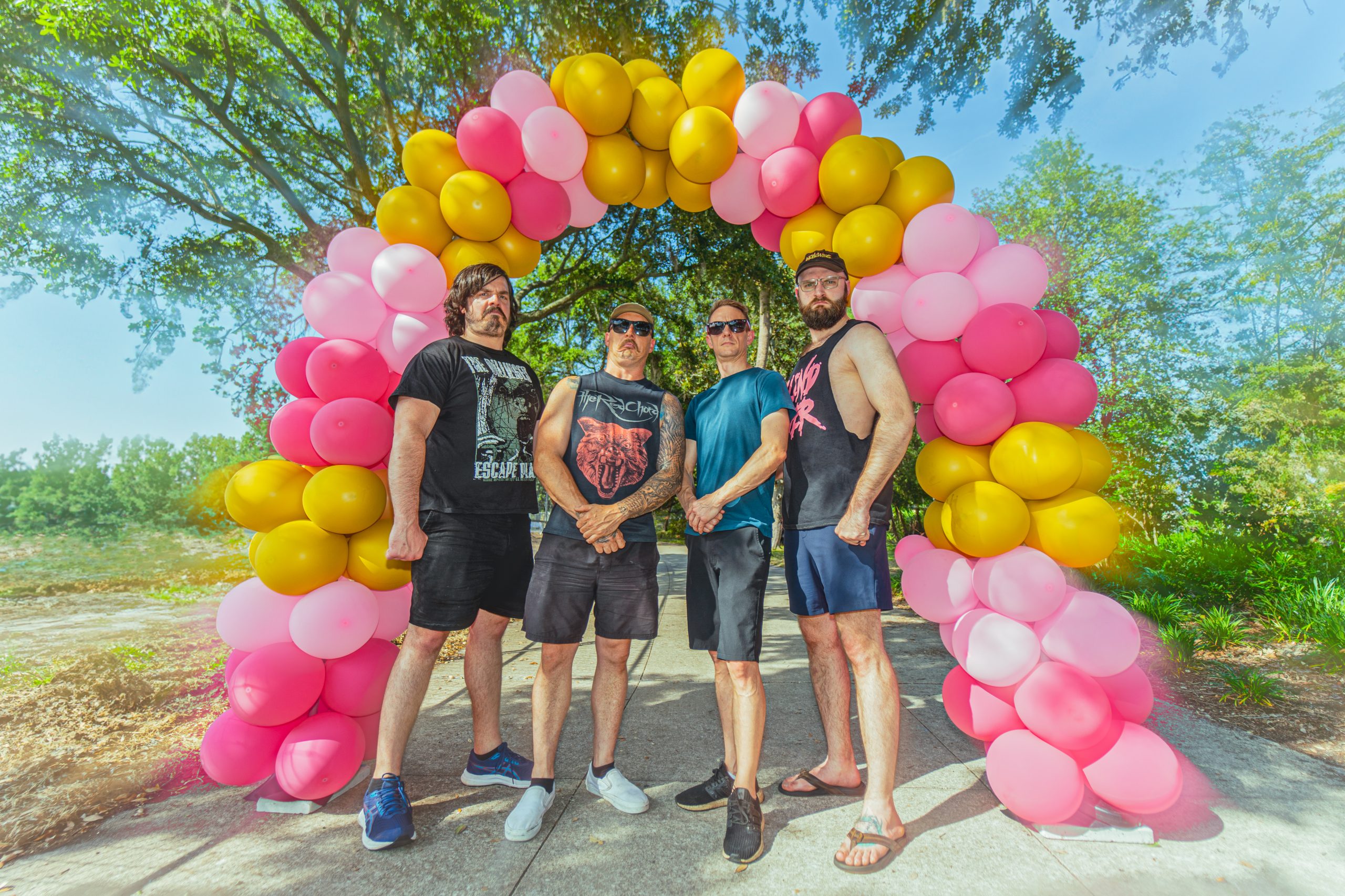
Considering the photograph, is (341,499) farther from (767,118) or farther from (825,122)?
(825,122)

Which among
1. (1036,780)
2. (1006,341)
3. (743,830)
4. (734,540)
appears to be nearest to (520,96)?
(734,540)

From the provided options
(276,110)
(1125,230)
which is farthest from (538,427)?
(1125,230)

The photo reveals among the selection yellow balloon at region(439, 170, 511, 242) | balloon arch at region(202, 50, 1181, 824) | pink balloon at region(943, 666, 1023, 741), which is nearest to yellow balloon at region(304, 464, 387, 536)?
balloon arch at region(202, 50, 1181, 824)

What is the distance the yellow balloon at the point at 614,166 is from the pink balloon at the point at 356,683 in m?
2.79

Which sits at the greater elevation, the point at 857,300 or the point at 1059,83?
the point at 1059,83

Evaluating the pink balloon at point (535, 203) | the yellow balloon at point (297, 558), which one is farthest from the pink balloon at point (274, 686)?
the pink balloon at point (535, 203)

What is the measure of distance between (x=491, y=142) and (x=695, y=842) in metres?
3.55

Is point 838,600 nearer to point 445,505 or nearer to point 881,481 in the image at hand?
point 881,481

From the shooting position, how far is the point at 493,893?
1985 millimetres

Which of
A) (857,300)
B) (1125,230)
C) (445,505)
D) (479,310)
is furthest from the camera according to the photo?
(1125,230)

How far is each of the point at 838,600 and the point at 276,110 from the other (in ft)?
35.1

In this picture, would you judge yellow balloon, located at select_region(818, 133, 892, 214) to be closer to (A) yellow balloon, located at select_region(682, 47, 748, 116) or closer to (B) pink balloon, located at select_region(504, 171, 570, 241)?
(A) yellow balloon, located at select_region(682, 47, 748, 116)

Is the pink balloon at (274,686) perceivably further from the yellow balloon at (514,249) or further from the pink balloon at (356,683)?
the yellow balloon at (514,249)

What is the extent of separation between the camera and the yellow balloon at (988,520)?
8.42ft
